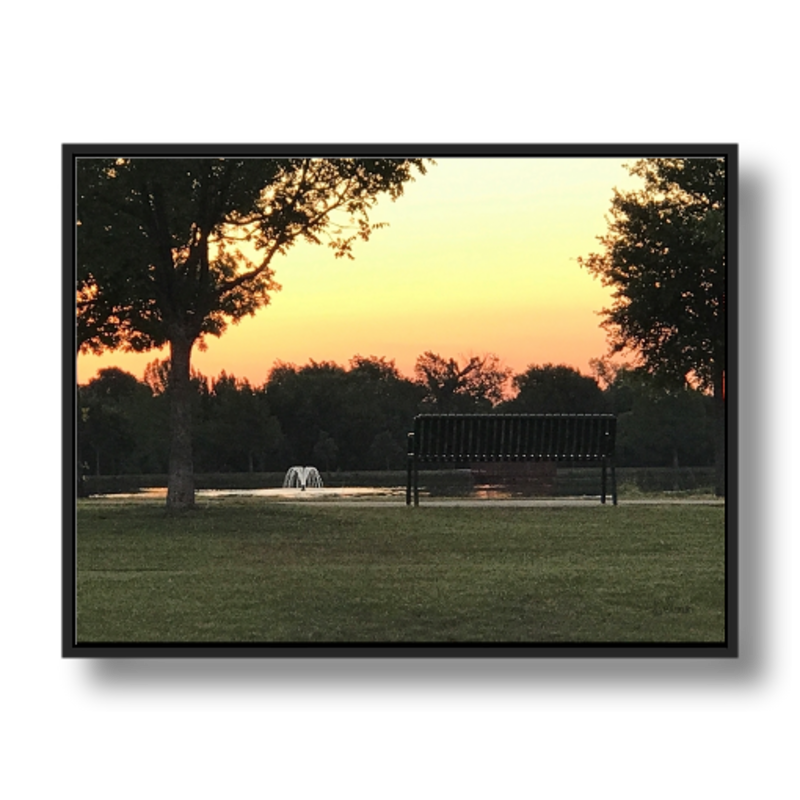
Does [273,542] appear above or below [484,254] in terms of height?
below

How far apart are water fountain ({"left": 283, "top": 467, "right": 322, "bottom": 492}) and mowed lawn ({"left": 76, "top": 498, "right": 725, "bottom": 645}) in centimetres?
66

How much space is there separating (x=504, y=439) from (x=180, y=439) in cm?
221

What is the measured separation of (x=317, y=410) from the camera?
33.6 ft

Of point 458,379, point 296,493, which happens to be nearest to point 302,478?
point 296,493

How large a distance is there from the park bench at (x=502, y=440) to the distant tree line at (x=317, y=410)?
1.23ft

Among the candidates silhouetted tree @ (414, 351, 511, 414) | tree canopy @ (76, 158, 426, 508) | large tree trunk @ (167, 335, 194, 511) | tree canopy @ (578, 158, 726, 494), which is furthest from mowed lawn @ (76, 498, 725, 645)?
tree canopy @ (578, 158, 726, 494)

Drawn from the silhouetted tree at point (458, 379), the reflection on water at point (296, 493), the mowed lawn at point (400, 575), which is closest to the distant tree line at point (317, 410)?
the silhouetted tree at point (458, 379)

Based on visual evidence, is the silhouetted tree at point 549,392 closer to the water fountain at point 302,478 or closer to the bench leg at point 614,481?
the bench leg at point 614,481

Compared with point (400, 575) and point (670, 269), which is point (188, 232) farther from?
point (670, 269)
